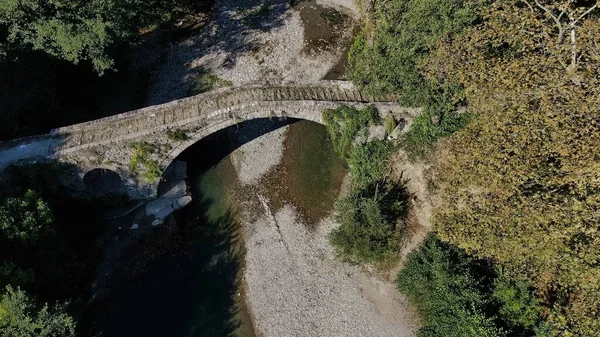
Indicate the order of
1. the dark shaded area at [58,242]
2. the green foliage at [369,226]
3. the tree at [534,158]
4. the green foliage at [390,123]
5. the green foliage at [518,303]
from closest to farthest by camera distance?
1. the tree at [534,158]
2. the green foliage at [518,303]
3. the dark shaded area at [58,242]
4. the green foliage at [369,226]
5. the green foliage at [390,123]

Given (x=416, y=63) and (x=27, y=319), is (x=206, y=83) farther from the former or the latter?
(x=27, y=319)

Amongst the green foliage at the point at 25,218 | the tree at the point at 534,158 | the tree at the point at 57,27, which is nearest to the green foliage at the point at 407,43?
the tree at the point at 534,158

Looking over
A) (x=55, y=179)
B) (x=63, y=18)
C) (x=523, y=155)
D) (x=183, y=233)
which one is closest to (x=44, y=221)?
(x=55, y=179)

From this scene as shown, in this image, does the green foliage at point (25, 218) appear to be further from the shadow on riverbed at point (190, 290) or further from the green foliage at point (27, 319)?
the shadow on riverbed at point (190, 290)

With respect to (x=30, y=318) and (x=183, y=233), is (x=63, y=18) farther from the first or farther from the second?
(x=30, y=318)

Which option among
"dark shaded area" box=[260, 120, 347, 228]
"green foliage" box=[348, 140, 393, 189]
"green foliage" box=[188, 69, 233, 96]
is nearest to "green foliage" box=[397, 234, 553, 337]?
"green foliage" box=[348, 140, 393, 189]

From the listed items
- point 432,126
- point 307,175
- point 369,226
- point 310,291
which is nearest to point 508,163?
point 432,126
